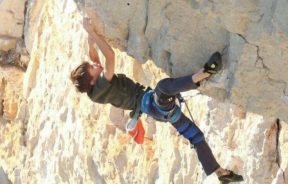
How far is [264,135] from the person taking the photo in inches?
111

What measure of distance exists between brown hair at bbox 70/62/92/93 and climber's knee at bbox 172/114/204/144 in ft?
1.46

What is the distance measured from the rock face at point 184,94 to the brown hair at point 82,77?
0.29 metres

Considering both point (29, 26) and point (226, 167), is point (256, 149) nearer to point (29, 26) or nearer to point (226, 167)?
point (226, 167)

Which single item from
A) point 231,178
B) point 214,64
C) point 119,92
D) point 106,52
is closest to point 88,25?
point 106,52

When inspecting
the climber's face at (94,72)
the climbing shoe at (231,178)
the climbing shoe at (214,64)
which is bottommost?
the climbing shoe at (231,178)

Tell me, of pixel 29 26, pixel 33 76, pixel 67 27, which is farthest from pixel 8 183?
pixel 67 27

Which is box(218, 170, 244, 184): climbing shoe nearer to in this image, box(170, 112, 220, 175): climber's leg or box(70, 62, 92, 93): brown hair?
box(170, 112, 220, 175): climber's leg

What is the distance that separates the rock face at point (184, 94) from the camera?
2.55 metres

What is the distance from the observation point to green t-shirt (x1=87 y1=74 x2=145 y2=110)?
296cm

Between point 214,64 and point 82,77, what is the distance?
644mm

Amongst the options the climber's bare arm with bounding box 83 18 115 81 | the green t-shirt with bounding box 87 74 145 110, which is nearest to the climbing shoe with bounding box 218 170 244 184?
the green t-shirt with bounding box 87 74 145 110

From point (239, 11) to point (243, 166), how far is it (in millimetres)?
820

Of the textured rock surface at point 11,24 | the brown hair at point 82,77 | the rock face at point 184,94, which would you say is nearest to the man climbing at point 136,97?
the brown hair at point 82,77

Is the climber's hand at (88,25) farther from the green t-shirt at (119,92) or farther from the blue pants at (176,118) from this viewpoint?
the blue pants at (176,118)
